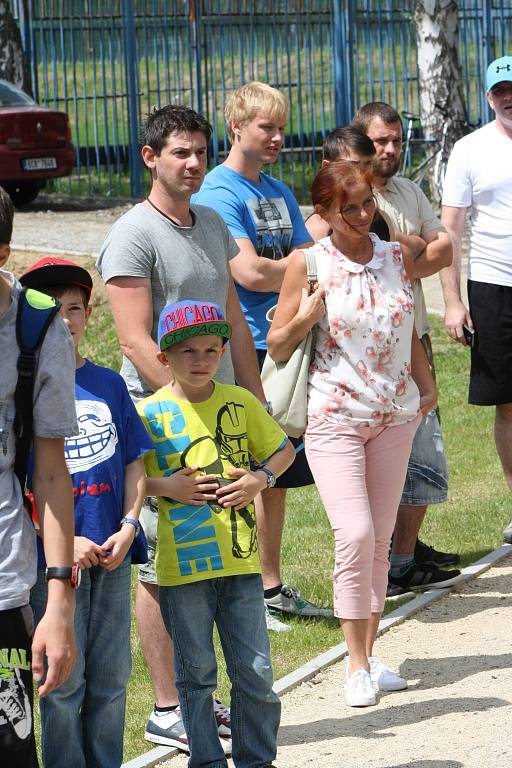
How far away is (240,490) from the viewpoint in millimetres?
4160

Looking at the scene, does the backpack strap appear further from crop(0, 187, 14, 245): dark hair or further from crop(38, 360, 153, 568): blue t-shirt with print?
crop(38, 360, 153, 568): blue t-shirt with print

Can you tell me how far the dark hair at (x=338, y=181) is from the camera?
16.5 ft

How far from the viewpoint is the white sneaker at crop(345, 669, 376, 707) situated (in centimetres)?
504

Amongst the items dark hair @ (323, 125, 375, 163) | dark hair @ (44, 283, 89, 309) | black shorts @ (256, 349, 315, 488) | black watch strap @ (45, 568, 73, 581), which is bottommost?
black shorts @ (256, 349, 315, 488)

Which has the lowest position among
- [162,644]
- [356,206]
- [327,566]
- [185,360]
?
[327,566]

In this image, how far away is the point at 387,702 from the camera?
5.13 meters

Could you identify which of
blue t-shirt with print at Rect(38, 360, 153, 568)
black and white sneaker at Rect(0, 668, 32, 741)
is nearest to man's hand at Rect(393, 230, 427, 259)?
blue t-shirt with print at Rect(38, 360, 153, 568)

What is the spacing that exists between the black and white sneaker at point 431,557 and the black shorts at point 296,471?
87cm

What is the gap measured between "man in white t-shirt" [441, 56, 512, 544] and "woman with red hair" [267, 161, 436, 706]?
6.22 ft

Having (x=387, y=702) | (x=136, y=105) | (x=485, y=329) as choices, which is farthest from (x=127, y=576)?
(x=136, y=105)

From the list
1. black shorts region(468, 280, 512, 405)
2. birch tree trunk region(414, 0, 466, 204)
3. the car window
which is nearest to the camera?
black shorts region(468, 280, 512, 405)

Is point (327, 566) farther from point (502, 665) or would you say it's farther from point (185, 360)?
point (185, 360)

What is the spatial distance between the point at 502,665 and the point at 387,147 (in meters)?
2.34

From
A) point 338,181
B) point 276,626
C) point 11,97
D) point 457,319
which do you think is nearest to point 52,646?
point 338,181
